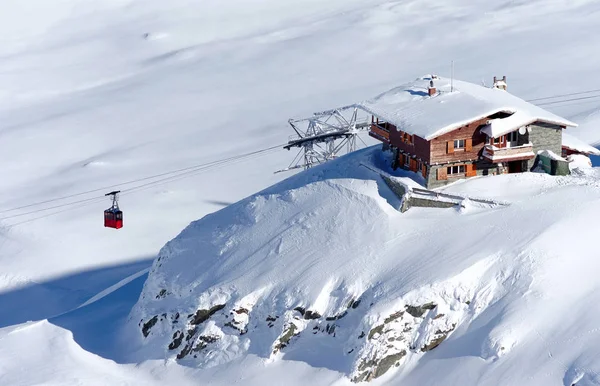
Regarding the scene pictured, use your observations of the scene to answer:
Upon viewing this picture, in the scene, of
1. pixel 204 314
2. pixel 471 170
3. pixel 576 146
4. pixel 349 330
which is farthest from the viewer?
pixel 576 146

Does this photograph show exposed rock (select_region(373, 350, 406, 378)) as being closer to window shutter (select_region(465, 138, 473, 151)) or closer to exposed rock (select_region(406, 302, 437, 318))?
exposed rock (select_region(406, 302, 437, 318))

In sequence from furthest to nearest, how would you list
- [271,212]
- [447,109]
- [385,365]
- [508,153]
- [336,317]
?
[271,212] < [447,109] < [508,153] < [336,317] < [385,365]

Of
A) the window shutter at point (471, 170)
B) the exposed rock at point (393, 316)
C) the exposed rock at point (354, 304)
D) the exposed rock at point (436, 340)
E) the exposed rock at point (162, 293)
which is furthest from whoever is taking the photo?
the exposed rock at point (162, 293)

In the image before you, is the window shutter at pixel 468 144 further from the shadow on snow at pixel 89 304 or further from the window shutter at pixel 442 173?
the shadow on snow at pixel 89 304

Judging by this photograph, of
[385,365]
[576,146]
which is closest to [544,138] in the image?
[576,146]

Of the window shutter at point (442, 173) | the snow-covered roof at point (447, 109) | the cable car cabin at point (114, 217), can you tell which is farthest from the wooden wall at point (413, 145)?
the cable car cabin at point (114, 217)

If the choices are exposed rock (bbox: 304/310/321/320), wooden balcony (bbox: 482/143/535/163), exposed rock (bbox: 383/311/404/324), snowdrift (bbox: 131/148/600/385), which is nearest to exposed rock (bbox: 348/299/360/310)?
snowdrift (bbox: 131/148/600/385)

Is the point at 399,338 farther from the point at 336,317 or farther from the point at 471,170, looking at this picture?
the point at 471,170
